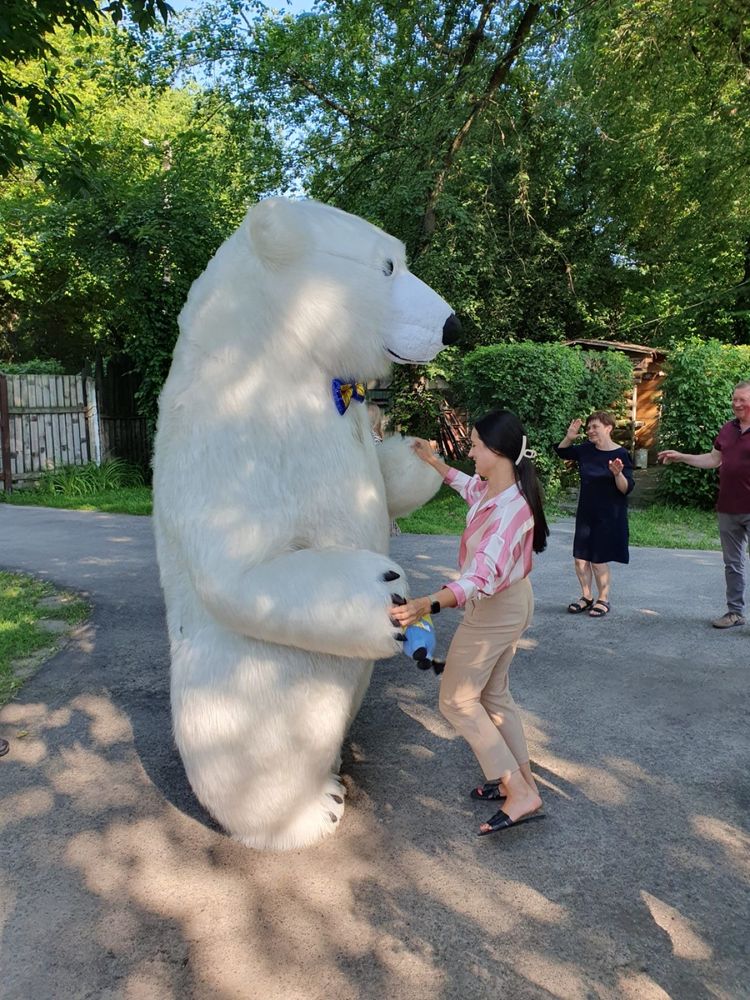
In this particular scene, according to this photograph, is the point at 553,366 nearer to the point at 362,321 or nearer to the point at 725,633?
the point at 725,633

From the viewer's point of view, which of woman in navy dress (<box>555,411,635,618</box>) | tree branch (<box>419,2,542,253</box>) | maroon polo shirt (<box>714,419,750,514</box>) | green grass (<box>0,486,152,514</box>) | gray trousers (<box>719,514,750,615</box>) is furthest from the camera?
tree branch (<box>419,2,542,253</box>)

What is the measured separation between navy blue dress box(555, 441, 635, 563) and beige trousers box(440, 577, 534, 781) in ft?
9.24

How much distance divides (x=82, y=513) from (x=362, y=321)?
30.2 ft

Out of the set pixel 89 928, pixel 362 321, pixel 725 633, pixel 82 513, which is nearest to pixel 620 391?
pixel 725 633

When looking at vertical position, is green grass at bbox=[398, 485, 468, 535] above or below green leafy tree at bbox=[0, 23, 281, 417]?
below

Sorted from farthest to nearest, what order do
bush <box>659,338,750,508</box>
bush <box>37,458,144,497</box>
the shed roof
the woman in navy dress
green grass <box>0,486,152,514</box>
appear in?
the shed roof, bush <box>37,458,144,497</box>, green grass <box>0,486,152,514</box>, bush <box>659,338,750,508</box>, the woman in navy dress

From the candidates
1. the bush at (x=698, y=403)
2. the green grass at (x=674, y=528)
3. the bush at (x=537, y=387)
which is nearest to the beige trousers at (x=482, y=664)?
the green grass at (x=674, y=528)

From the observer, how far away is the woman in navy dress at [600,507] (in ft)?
17.7

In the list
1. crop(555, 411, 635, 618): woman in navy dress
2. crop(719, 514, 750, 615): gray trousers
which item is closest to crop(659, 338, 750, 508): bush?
crop(719, 514, 750, 615): gray trousers

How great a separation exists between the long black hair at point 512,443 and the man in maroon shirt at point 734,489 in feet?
9.07

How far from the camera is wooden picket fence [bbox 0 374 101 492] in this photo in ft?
41.0

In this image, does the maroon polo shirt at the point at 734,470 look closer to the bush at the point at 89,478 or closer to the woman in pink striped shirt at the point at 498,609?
the woman in pink striped shirt at the point at 498,609

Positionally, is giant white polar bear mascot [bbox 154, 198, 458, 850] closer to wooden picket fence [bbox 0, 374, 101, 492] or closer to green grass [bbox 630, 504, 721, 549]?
green grass [bbox 630, 504, 721, 549]

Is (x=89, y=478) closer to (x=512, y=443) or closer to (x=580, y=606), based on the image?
(x=580, y=606)
